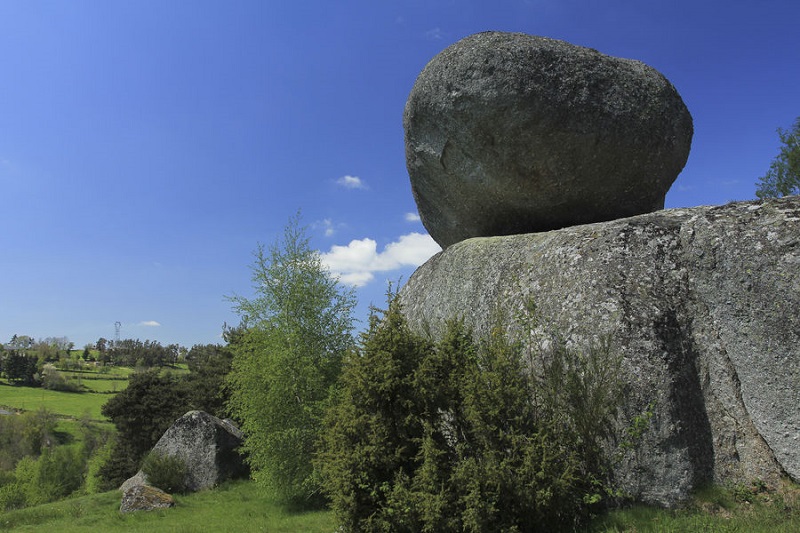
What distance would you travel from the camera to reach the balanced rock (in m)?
11.5

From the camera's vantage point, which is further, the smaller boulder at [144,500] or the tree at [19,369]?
the tree at [19,369]

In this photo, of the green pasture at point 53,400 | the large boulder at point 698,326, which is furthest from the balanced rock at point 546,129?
the green pasture at point 53,400

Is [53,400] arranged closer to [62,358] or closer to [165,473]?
[62,358]

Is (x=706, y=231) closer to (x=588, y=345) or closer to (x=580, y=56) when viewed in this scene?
(x=588, y=345)

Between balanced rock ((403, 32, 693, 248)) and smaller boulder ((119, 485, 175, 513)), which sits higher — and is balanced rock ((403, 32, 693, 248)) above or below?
above

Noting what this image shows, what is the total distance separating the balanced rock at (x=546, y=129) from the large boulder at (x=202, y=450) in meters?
16.8

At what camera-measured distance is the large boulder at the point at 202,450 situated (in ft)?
74.4

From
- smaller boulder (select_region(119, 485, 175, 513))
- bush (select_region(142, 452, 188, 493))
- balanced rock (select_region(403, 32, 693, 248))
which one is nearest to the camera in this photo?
balanced rock (select_region(403, 32, 693, 248))

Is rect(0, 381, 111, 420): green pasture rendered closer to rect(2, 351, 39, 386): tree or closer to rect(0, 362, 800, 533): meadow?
rect(2, 351, 39, 386): tree

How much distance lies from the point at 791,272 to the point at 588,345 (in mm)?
3193

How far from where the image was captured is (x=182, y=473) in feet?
74.3

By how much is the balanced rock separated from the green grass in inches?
378

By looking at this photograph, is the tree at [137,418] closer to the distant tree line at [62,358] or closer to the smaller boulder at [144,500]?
the smaller boulder at [144,500]

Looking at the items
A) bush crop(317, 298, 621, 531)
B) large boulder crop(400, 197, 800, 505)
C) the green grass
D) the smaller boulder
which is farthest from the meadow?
bush crop(317, 298, 621, 531)
